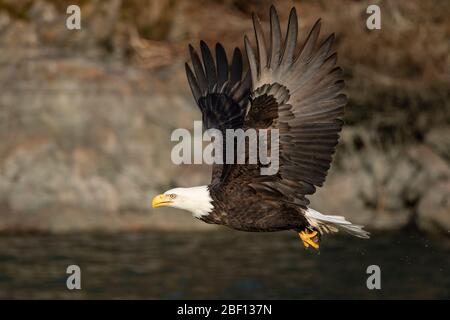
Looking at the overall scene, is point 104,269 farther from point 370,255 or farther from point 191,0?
point 191,0

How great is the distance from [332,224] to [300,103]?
811 millimetres

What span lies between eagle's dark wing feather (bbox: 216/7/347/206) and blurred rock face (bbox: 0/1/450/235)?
21.2ft

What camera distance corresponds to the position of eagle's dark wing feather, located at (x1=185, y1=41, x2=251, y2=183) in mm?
7652

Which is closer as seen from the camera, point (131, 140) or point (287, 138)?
point (287, 138)

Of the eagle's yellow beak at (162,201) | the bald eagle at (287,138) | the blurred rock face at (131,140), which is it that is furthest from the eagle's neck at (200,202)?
the blurred rock face at (131,140)

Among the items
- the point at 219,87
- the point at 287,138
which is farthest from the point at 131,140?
the point at 287,138

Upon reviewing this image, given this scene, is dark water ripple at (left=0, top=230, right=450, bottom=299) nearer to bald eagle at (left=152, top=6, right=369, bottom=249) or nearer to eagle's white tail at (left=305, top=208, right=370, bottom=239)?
eagle's white tail at (left=305, top=208, right=370, bottom=239)

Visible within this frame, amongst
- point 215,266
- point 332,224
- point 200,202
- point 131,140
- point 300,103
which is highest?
point 131,140

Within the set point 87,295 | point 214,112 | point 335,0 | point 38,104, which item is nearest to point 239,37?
point 335,0

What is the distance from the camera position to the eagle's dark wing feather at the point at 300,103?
695 cm

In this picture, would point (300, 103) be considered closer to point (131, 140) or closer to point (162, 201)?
point (162, 201)

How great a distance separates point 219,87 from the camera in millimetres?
7863

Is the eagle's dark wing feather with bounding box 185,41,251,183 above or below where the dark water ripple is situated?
above

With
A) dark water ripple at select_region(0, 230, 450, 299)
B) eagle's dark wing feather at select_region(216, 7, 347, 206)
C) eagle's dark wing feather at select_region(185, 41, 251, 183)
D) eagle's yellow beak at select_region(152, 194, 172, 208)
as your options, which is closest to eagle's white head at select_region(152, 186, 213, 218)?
eagle's yellow beak at select_region(152, 194, 172, 208)
